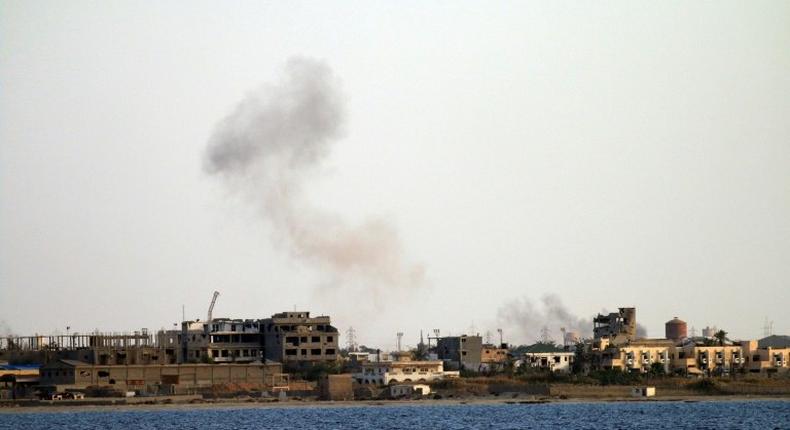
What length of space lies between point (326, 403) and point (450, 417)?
2170cm

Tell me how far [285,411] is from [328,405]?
486 centimetres

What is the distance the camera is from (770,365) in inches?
7825

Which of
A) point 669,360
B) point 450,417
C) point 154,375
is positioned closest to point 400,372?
point 154,375

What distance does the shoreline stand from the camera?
488 feet

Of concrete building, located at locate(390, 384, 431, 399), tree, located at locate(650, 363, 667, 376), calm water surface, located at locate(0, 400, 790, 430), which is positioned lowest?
calm water surface, located at locate(0, 400, 790, 430)

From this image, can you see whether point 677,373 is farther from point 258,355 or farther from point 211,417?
point 211,417

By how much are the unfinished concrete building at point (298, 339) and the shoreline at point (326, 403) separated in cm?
3422

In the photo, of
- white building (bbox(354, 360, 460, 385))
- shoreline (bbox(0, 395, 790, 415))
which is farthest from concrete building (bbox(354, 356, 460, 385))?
shoreline (bbox(0, 395, 790, 415))

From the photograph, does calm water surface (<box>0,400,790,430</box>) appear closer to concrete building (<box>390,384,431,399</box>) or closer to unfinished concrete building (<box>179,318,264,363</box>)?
concrete building (<box>390,384,431,399</box>)

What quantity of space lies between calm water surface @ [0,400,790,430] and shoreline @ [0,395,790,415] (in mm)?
623

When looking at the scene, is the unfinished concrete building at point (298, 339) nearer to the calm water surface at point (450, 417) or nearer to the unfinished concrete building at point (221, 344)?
the unfinished concrete building at point (221, 344)

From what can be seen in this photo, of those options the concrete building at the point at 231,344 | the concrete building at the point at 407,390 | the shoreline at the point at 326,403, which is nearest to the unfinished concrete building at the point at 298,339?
the concrete building at the point at 231,344

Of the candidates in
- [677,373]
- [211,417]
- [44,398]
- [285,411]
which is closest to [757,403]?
[677,373]

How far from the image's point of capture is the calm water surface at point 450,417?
125 metres
